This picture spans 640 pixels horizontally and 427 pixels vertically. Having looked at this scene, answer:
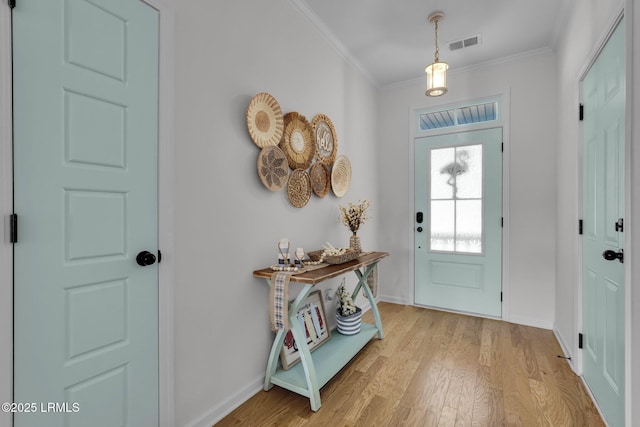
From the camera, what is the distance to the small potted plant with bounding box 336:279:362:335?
2.61 meters

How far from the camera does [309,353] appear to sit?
1.85 metres

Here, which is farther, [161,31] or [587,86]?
[587,86]

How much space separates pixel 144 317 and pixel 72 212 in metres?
0.56

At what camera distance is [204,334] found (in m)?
1.66

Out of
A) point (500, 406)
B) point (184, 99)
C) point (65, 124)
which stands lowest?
point (500, 406)

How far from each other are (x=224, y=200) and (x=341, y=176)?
1.47 m

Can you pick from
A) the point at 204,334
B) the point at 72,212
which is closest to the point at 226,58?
the point at 72,212

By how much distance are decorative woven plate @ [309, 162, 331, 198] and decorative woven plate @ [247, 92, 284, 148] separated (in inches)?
21.1

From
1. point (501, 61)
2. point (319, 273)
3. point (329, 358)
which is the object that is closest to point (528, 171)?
point (501, 61)

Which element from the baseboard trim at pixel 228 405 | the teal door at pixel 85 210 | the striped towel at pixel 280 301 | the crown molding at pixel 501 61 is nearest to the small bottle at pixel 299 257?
the striped towel at pixel 280 301

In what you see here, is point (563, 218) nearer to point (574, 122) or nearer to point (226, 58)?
point (574, 122)

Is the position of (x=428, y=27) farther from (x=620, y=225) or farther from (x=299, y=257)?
(x=299, y=257)

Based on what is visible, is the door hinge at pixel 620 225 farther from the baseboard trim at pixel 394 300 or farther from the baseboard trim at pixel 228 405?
the baseboard trim at pixel 394 300

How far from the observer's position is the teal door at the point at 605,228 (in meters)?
1.49
